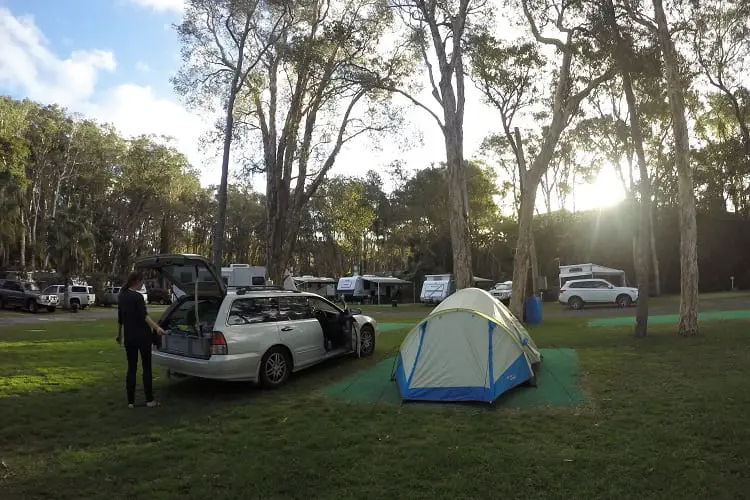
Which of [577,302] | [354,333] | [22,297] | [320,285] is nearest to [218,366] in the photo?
[354,333]

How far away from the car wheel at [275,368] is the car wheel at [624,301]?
2230 centimetres

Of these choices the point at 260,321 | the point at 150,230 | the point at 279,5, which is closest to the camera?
the point at 260,321

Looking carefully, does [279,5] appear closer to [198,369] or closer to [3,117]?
[198,369]

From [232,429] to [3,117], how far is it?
32.2 m

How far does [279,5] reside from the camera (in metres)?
20.0

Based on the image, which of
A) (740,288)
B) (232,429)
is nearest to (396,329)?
(232,429)

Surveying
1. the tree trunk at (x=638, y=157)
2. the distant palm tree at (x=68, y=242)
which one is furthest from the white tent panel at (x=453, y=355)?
the distant palm tree at (x=68, y=242)

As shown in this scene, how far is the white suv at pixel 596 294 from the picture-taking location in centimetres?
2627

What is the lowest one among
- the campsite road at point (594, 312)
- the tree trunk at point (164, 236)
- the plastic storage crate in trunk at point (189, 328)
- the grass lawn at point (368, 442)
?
the grass lawn at point (368, 442)

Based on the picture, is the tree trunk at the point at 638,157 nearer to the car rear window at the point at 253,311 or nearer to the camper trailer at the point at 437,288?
the car rear window at the point at 253,311

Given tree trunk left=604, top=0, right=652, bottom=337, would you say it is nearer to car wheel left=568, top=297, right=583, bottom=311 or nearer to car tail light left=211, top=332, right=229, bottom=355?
car tail light left=211, top=332, right=229, bottom=355

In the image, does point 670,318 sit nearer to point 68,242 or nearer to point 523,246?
point 523,246

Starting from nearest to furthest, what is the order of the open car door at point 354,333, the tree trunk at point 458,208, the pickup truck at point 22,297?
1. the open car door at point 354,333
2. the tree trunk at point 458,208
3. the pickup truck at point 22,297

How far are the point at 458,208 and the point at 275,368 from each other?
9.39m
